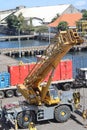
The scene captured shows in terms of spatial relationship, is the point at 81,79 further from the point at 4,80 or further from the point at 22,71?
the point at 4,80

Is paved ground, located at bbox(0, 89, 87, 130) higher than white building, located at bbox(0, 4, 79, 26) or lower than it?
lower

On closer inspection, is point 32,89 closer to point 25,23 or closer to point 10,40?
point 10,40

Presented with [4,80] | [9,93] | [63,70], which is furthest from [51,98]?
[63,70]

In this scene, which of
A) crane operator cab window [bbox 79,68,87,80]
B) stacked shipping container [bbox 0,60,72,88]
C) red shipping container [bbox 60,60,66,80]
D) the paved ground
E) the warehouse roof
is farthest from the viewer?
the warehouse roof

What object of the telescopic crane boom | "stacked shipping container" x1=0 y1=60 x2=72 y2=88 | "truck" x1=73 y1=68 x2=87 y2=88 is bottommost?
"truck" x1=73 y1=68 x2=87 y2=88

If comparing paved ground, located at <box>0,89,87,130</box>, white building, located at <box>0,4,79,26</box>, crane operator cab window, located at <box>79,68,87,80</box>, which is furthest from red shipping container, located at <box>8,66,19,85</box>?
white building, located at <box>0,4,79,26</box>

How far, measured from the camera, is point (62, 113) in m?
23.0

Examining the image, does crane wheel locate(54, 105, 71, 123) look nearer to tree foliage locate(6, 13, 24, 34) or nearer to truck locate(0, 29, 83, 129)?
truck locate(0, 29, 83, 129)

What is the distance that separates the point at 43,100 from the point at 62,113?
148 centimetres

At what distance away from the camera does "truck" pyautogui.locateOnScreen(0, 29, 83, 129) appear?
22.0 m

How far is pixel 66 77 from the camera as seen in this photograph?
33.2 metres

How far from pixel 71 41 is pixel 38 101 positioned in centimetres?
470

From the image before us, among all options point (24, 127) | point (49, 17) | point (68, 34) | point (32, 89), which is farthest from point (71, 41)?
point (49, 17)

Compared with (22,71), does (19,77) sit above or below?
below
